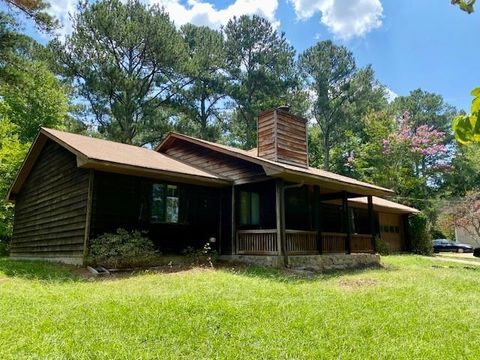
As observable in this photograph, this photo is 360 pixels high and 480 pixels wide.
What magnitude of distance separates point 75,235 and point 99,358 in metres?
7.88

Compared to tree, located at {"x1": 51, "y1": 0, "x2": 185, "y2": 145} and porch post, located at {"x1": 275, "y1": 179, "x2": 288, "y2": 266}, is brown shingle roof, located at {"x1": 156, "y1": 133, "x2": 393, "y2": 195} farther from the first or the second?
tree, located at {"x1": 51, "y1": 0, "x2": 185, "y2": 145}

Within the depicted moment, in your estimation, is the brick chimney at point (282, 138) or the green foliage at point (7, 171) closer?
the brick chimney at point (282, 138)

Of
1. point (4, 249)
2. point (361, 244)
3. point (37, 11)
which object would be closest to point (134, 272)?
point (361, 244)

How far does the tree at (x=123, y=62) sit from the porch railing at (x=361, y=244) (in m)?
18.7

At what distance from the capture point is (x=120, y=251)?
35.3 ft

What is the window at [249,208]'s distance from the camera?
14.0 m

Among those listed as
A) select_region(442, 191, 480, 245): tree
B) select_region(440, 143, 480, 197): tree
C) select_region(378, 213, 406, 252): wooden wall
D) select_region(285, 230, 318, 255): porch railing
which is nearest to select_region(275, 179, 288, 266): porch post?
select_region(285, 230, 318, 255): porch railing

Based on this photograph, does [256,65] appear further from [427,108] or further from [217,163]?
[427,108]

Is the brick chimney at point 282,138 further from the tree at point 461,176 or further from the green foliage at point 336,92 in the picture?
the tree at point 461,176

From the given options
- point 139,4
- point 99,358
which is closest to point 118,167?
point 99,358

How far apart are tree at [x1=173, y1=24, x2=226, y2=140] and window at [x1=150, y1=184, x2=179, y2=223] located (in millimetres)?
19694

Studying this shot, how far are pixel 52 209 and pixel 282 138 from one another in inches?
335

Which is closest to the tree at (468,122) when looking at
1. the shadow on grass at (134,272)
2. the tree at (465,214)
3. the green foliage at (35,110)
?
the shadow on grass at (134,272)

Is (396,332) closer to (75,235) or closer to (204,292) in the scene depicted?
(204,292)
